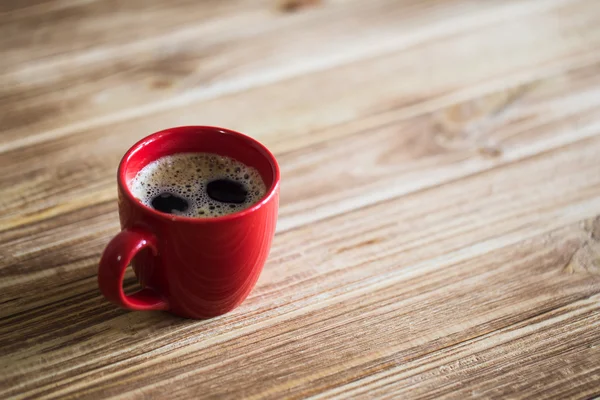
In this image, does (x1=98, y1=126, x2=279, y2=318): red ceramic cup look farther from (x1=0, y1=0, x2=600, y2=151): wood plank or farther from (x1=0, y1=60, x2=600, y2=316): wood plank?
(x1=0, y1=0, x2=600, y2=151): wood plank

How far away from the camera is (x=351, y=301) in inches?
29.0

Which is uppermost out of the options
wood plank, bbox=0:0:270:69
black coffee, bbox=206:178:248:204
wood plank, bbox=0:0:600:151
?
black coffee, bbox=206:178:248:204

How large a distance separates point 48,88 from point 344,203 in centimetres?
50

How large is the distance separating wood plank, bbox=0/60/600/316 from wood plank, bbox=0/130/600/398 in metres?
0.03

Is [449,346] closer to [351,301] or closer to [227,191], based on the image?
[351,301]

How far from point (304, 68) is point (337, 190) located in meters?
0.31

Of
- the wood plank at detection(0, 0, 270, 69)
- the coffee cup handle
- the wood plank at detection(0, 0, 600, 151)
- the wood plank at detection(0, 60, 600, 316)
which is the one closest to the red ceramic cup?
the coffee cup handle

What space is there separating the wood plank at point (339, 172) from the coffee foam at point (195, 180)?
0.44 ft

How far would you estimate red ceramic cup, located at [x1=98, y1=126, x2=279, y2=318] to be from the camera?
1.97 feet

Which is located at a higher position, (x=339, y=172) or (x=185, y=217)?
(x=185, y=217)

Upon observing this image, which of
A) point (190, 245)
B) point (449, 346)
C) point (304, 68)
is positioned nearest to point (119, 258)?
point (190, 245)

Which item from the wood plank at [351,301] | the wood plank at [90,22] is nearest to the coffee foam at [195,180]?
the wood plank at [351,301]

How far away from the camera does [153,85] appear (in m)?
1.06

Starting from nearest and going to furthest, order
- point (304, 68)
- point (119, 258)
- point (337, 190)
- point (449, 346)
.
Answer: point (119, 258) → point (449, 346) → point (337, 190) → point (304, 68)
